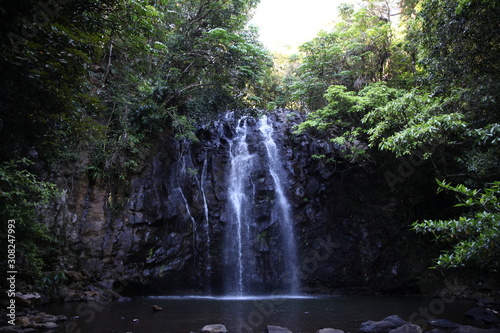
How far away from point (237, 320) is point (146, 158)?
824 centimetres

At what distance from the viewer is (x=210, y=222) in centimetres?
1232

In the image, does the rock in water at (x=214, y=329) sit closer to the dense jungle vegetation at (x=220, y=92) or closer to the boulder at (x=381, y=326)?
the boulder at (x=381, y=326)

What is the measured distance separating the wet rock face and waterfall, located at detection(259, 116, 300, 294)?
28 cm

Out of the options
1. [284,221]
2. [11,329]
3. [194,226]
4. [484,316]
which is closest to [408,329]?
[484,316]

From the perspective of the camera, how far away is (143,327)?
6125 mm

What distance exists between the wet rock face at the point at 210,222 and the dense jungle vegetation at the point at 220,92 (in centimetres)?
88

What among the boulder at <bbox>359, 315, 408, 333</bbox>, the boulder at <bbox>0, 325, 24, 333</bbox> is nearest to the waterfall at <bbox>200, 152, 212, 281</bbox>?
the boulder at <bbox>359, 315, 408, 333</bbox>

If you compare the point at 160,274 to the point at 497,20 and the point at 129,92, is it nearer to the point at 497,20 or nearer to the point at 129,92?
the point at 129,92

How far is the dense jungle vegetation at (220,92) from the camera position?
4934mm

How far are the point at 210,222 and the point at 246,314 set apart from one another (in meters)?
5.15

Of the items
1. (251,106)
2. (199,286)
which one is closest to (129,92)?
(251,106)

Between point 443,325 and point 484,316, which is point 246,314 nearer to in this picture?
point 443,325

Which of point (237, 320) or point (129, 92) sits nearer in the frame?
point (237, 320)

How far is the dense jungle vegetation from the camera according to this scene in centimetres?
493
